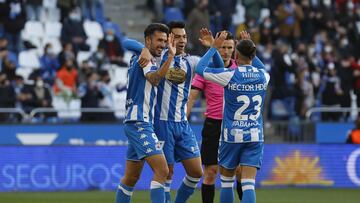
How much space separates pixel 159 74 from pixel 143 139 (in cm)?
80

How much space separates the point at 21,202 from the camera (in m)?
17.3

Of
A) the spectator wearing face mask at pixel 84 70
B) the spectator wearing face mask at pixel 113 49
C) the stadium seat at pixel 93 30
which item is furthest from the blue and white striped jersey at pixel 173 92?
the stadium seat at pixel 93 30

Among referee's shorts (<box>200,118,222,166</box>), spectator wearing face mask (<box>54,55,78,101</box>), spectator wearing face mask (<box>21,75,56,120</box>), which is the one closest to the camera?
referee's shorts (<box>200,118,222,166</box>)

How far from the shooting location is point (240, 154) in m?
13.3

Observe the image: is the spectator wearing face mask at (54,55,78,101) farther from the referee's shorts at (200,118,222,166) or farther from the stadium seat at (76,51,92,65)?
the referee's shorts at (200,118,222,166)

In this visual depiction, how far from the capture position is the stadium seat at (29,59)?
25.8 meters

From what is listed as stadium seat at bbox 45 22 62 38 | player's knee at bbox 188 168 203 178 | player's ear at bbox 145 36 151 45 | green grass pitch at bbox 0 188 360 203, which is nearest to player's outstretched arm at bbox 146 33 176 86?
player's ear at bbox 145 36 151 45

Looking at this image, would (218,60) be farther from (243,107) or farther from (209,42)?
(243,107)

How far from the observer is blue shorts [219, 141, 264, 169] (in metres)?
13.2

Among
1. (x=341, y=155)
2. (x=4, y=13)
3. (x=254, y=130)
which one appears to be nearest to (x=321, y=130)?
(x=341, y=155)

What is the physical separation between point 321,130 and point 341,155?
2.52 m

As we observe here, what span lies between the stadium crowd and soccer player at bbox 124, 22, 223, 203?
1026 cm

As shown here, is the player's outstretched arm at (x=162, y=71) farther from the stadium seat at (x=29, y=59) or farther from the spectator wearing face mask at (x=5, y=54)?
the stadium seat at (x=29, y=59)

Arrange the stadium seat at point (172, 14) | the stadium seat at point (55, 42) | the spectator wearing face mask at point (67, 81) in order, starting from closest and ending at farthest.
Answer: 1. the spectator wearing face mask at point (67, 81)
2. the stadium seat at point (55, 42)
3. the stadium seat at point (172, 14)
